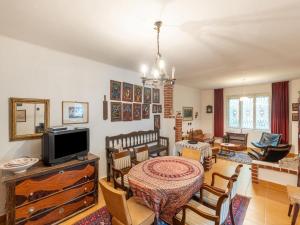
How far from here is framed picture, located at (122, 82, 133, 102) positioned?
4.05m

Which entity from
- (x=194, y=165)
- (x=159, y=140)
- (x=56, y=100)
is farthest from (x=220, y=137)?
(x=56, y=100)

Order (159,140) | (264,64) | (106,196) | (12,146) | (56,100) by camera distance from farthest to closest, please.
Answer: (159,140), (264,64), (56,100), (12,146), (106,196)

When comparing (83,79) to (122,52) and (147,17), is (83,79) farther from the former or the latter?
(147,17)

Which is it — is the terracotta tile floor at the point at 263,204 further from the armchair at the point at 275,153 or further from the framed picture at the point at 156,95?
the framed picture at the point at 156,95

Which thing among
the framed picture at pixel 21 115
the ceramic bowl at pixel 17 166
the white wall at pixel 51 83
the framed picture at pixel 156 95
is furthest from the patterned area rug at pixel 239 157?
the framed picture at pixel 21 115

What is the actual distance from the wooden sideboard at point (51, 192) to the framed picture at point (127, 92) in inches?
70.6

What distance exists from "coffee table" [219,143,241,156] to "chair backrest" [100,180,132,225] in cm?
490

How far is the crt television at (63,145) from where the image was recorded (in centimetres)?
229

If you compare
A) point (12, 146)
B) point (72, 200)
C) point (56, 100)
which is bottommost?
point (72, 200)

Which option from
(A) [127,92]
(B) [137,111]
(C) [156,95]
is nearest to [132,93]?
(A) [127,92]

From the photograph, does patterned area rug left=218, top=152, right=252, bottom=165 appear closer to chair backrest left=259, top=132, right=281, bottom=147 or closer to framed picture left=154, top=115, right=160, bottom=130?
chair backrest left=259, top=132, right=281, bottom=147

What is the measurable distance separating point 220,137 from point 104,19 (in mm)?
7157

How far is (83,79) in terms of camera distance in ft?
10.7

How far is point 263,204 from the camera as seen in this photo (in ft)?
8.92
